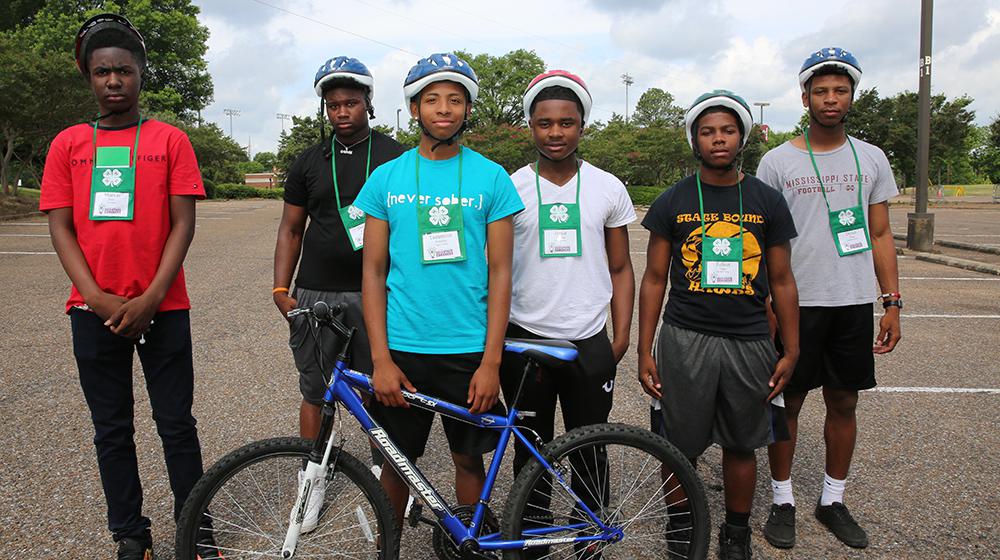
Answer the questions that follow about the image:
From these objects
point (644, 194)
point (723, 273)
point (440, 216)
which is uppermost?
point (644, 194)

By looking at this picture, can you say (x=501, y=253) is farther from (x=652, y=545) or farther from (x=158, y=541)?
(x=158, y=541)

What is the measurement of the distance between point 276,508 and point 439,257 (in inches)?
39.7

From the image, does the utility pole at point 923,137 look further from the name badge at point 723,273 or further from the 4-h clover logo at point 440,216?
the 4-h clover logo at point 440,216

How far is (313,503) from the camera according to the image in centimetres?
235

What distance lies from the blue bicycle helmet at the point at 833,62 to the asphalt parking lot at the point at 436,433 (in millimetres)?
1981

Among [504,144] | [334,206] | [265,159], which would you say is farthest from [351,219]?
[265,159]

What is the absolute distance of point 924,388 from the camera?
5.31 m

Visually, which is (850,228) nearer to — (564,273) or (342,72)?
(564,273)

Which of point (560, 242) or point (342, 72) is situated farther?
point (342, 72)

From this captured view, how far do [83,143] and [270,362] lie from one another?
3.55 metres

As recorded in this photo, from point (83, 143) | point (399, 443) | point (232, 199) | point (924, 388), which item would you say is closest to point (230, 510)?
point (399, 443)

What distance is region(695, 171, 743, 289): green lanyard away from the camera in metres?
2.71

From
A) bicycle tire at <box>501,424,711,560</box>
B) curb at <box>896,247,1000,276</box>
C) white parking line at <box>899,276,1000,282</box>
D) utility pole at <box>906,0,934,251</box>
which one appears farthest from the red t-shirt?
utility pole at <box>906,0,934,251</box>

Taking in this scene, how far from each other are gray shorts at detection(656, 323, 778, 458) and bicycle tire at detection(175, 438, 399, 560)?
3.88 feet
